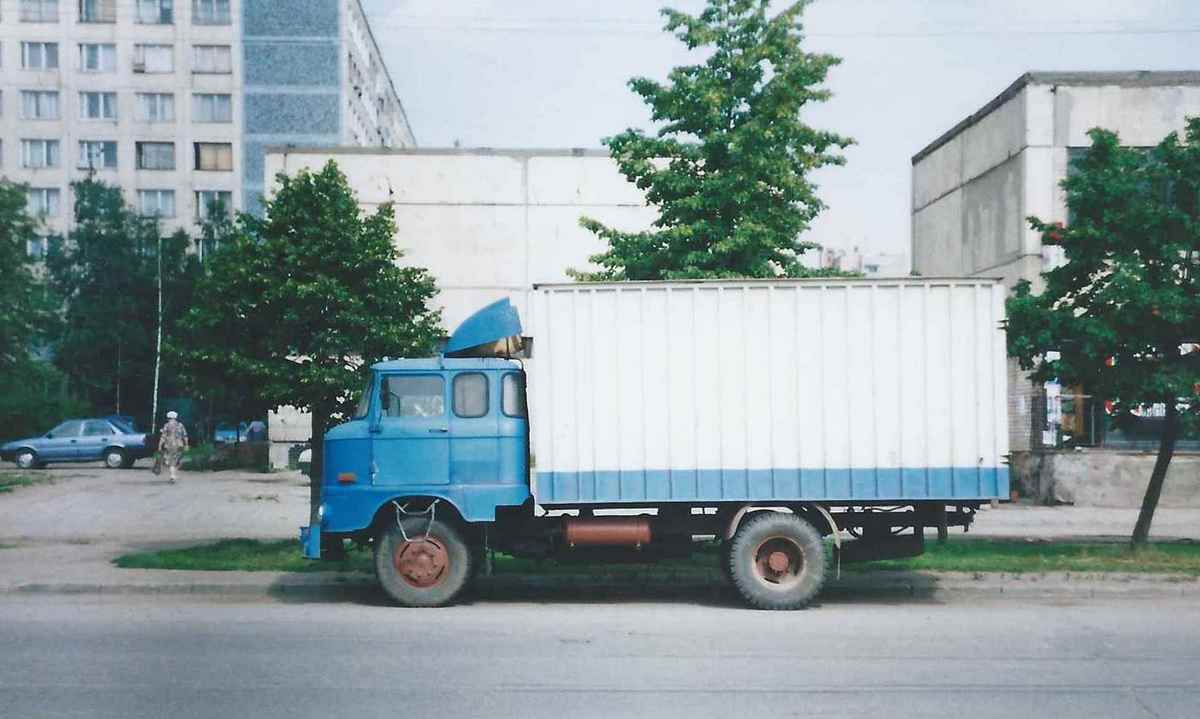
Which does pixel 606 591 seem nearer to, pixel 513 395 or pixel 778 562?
pixel 778 562

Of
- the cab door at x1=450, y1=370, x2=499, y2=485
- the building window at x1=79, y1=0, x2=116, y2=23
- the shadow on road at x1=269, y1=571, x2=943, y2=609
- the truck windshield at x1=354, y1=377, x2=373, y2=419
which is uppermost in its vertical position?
the building window at x1=79, y1=0, x2=116, y2=23

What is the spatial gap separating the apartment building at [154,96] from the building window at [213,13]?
0.25ft

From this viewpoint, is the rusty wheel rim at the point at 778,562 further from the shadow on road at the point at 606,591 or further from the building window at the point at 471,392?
the building window at the point at 471,392

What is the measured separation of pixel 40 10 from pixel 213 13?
11.3 m

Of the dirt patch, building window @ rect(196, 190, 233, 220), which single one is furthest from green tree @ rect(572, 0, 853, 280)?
building window @ rect(196, 190, 233, 220)

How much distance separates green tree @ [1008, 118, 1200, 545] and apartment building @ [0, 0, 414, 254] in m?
58.5

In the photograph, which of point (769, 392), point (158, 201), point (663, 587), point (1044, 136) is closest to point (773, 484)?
point (769, 392)

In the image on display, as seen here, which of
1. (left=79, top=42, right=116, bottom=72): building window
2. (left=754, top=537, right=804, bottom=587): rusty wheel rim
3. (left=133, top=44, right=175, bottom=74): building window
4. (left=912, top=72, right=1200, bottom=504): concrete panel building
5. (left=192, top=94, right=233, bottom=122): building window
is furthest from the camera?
(left=79, top=42, right=116, bottom=72): building window

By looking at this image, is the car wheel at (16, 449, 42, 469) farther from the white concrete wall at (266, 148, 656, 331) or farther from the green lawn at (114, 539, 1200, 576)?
the green lawn at (114, 539, 1200, 576)

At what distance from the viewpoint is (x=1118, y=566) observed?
13.7m

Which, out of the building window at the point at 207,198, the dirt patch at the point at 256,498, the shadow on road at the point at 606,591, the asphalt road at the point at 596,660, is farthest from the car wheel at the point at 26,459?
the building window at the point at 207,198

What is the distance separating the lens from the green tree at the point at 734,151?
1706 cm

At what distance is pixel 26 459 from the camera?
36562mm

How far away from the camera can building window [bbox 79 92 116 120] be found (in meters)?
71.9
